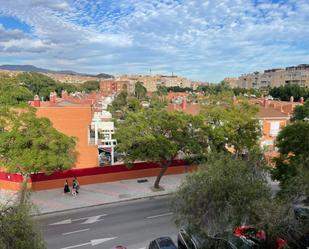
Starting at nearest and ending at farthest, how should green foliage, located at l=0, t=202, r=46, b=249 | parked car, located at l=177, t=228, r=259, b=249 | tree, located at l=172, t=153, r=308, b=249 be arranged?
green foliage, located at l=0, t=202, r=46, b=249 < tree, located at l=172, t=153, r=308, b=249 < parked car, located at l=177, t=228, r=259, b=249

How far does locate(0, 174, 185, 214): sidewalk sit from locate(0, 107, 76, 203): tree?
95.9 inches

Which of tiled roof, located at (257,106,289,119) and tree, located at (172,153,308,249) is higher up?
tiled roof, located at (257,106,289,119)

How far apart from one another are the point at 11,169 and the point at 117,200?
7.39 m

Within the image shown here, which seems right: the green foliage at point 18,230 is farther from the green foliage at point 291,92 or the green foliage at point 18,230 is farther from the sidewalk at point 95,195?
the green foliage at point 291,92

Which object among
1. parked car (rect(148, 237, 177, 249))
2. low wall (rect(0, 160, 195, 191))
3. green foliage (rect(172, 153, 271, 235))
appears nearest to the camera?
green foliage (rect(172, 153, 271, 235))

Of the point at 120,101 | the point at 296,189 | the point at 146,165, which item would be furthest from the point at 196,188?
the point at 120,101

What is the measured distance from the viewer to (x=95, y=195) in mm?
24797

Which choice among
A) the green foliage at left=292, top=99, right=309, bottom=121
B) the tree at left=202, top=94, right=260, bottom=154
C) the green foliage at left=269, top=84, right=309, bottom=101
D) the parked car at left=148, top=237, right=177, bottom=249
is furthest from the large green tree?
the green foliage at left=269, top=84, right=309, bottom=101

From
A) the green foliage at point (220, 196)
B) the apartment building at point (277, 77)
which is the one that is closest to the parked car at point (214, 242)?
the green foliage at point (220, 196)

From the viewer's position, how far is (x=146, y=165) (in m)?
29.9

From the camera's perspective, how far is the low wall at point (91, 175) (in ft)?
84.4

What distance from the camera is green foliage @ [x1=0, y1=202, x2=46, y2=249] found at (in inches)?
313

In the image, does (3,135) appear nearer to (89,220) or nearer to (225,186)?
(89,220)

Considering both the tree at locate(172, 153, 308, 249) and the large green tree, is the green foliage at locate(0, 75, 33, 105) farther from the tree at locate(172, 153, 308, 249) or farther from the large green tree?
the large green tree
